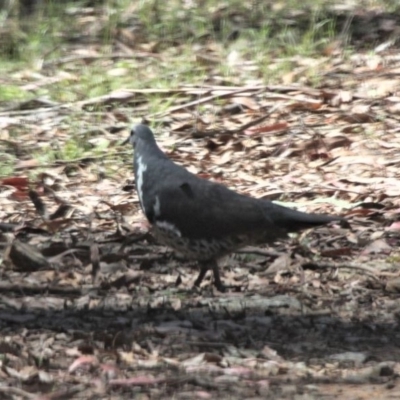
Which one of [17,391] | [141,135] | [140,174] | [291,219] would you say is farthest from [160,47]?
[17,391]

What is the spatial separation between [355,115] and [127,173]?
1.76m

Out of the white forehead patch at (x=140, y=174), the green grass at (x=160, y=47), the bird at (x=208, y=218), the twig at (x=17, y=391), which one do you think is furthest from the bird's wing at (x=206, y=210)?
the green grass at (x=160, y=47)

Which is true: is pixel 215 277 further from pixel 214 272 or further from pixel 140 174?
pixel 140 174

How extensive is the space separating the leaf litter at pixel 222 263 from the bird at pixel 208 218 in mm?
211

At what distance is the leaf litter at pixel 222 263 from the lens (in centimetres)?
456

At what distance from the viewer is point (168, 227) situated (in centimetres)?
579

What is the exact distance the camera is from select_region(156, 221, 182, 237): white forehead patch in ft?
18.9

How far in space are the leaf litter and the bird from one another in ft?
0.69

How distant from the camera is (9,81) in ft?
31.7

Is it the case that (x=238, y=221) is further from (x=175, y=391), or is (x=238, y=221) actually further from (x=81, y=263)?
(x=175, y=391)

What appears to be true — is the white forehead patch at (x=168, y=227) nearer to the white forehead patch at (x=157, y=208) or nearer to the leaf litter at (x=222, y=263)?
the white forehead patch at (x=157, y=208)

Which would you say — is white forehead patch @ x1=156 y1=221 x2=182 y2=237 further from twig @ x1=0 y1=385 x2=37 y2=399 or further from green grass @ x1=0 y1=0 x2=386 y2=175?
green grass @ x1=0 y1=0 x2=386 y2=175

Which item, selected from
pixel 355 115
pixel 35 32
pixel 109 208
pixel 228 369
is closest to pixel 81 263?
pixel 109 208

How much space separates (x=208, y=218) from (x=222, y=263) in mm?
591
